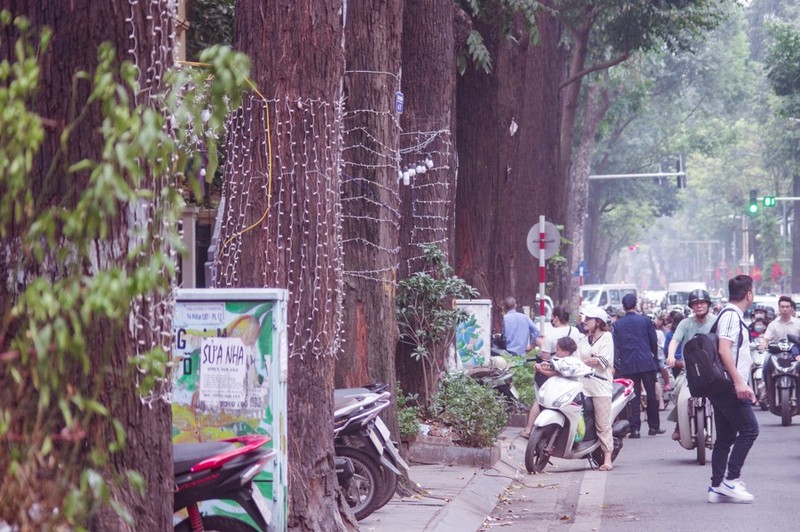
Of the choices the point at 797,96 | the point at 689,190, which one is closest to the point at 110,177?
the point at 797,96

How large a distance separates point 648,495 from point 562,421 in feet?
5.58

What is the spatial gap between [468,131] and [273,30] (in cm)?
1128

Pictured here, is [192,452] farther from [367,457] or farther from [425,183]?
[425,183]

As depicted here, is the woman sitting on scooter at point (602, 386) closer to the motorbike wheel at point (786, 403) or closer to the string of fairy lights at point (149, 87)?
the motorbike wheel at point (786, 403)

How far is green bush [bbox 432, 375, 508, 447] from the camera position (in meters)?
12.7

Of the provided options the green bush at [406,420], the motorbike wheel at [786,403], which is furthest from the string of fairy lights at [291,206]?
the motorbike wheel at [786,403]

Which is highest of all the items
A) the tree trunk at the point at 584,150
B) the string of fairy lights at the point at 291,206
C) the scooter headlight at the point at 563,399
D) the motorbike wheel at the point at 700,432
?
the tree trunk at the point at 584,150

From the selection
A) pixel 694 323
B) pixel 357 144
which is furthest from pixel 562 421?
pixel 357 144

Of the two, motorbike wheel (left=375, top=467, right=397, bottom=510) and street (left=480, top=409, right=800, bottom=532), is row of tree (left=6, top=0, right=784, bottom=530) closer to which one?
motorbike wheel (left=375, top=467, right=397, bottom=510)

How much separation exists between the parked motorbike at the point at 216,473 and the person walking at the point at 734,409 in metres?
5.13

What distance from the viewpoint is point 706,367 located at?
1012cm

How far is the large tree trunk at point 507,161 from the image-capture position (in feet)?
61.5

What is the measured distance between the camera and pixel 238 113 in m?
7.89

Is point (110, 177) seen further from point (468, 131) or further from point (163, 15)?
point (468, 131)
